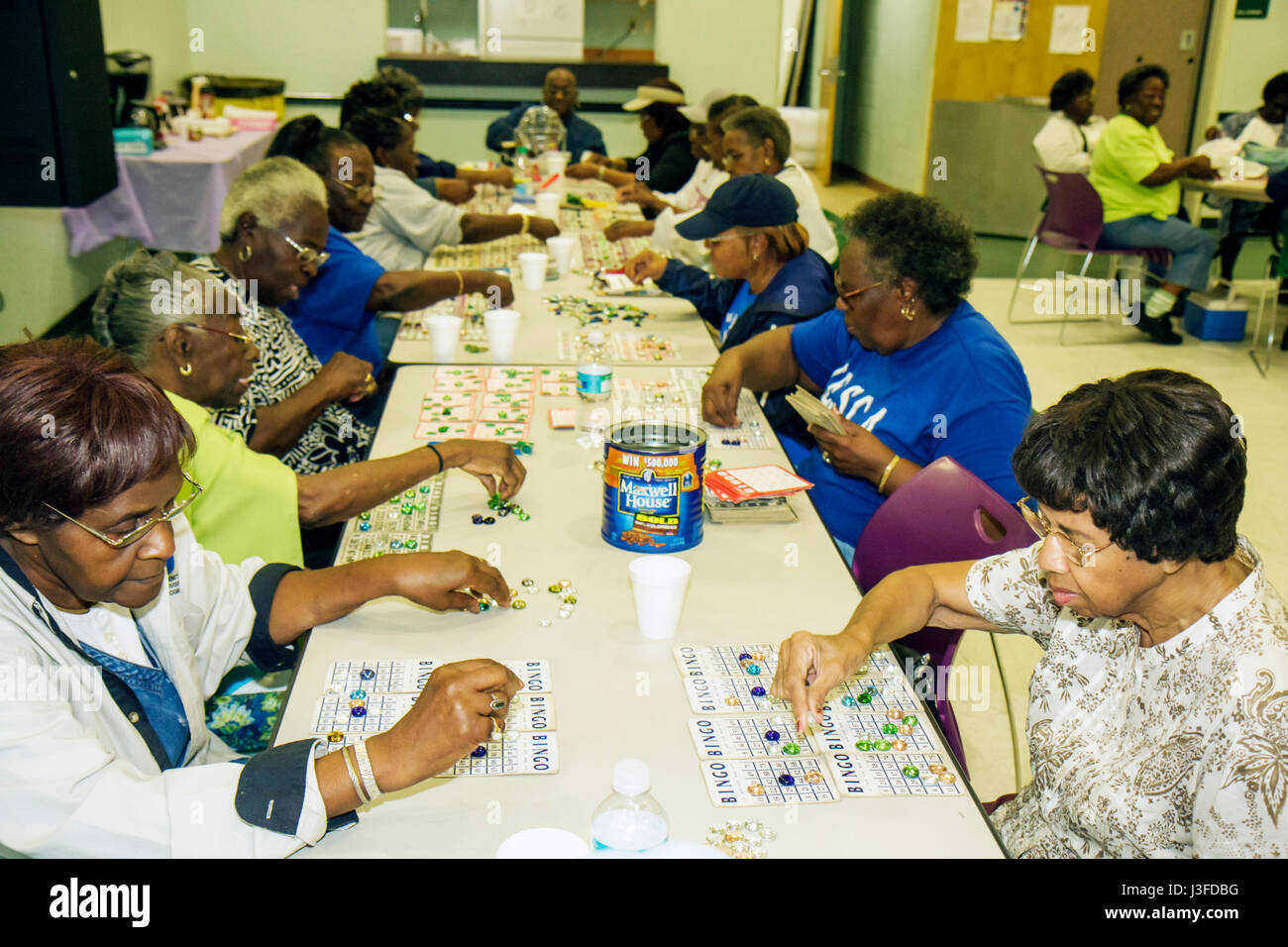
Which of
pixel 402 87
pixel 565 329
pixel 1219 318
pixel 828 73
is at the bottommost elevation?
pixel 1219 318

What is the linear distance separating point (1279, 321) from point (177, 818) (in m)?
7.21

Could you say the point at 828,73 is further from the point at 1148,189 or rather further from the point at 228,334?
the point at 228,334

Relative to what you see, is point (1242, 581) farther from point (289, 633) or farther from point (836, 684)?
point (289, 633)

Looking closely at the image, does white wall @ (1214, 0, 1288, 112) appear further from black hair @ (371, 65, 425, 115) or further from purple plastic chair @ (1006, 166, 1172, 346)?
black hair @ (371, 65, 425, 115)

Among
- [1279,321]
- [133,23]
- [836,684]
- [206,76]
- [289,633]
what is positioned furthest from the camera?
[206,76]

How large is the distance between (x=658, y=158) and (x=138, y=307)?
4816 millimetres

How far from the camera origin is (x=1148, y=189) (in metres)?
6.24

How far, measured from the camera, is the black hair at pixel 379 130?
15.3 feet

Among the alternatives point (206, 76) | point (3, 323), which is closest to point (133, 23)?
point (206, 76)

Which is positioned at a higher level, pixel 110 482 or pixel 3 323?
pixel 110 482

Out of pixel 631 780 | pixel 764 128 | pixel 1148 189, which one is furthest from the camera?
pixel 1148 189

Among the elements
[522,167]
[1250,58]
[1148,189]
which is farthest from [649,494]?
[1250,58]
